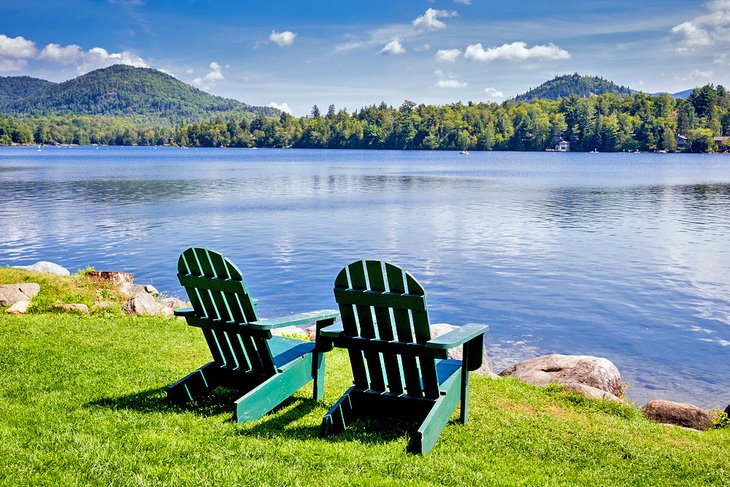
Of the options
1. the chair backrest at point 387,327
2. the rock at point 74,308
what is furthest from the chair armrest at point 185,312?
the rock at point 74,308

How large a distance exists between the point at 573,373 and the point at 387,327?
15.1 ft

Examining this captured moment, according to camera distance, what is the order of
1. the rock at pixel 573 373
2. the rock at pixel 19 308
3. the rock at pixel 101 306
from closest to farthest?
the rock at pixel 573 373
the rock at pixel 19 308
the rock at pixel 101 306

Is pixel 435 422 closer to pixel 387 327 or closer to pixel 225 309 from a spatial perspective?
pixel 387 327

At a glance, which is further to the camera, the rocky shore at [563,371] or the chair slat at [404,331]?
the rocky shore at [563,371]

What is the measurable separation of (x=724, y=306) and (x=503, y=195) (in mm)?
33600

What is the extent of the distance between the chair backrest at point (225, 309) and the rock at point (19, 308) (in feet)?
19.8

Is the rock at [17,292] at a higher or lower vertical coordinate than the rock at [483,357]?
higher

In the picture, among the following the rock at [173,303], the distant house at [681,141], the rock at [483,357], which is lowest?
the rock at [173,303]

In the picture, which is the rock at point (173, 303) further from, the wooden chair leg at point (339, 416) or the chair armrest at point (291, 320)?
the wooden chair leg at point (339, 416)

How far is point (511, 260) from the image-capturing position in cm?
2425

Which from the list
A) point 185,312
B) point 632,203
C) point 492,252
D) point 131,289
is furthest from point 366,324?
point 632,203

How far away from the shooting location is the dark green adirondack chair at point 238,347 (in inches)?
244

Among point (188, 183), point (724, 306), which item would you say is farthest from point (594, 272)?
point (188, 183)

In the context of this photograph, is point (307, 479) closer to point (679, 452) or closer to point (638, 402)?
point (679, 452)
